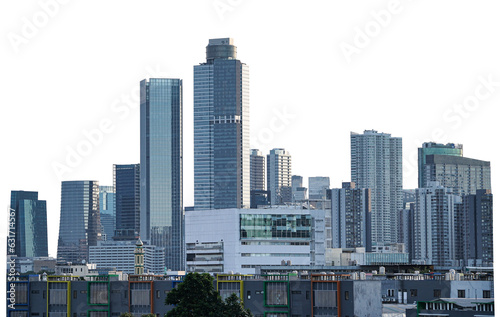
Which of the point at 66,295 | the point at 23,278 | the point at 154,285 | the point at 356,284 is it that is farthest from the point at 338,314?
the point at 23,278

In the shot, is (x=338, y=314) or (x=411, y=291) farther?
(x=411, y=291)

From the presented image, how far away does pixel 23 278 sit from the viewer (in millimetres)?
120875

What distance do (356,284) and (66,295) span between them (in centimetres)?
2852

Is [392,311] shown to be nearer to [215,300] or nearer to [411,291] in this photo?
[411,291]

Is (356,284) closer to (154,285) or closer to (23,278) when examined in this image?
(154,285)

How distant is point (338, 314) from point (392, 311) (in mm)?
4894

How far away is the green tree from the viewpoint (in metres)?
88.2

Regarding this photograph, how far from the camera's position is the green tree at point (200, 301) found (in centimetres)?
8819

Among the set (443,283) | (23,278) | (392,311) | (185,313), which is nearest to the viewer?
(185,313)

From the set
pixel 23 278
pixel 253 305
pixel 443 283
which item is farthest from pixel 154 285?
pixel 443 283

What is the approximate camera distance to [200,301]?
8856 centimetres

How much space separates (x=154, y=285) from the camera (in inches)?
4355

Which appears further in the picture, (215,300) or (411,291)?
(411,291)

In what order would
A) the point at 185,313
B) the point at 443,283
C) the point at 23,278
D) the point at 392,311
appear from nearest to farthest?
the point at 185,313, the point at 392,311, the point at 443,283, the point at 23,278
